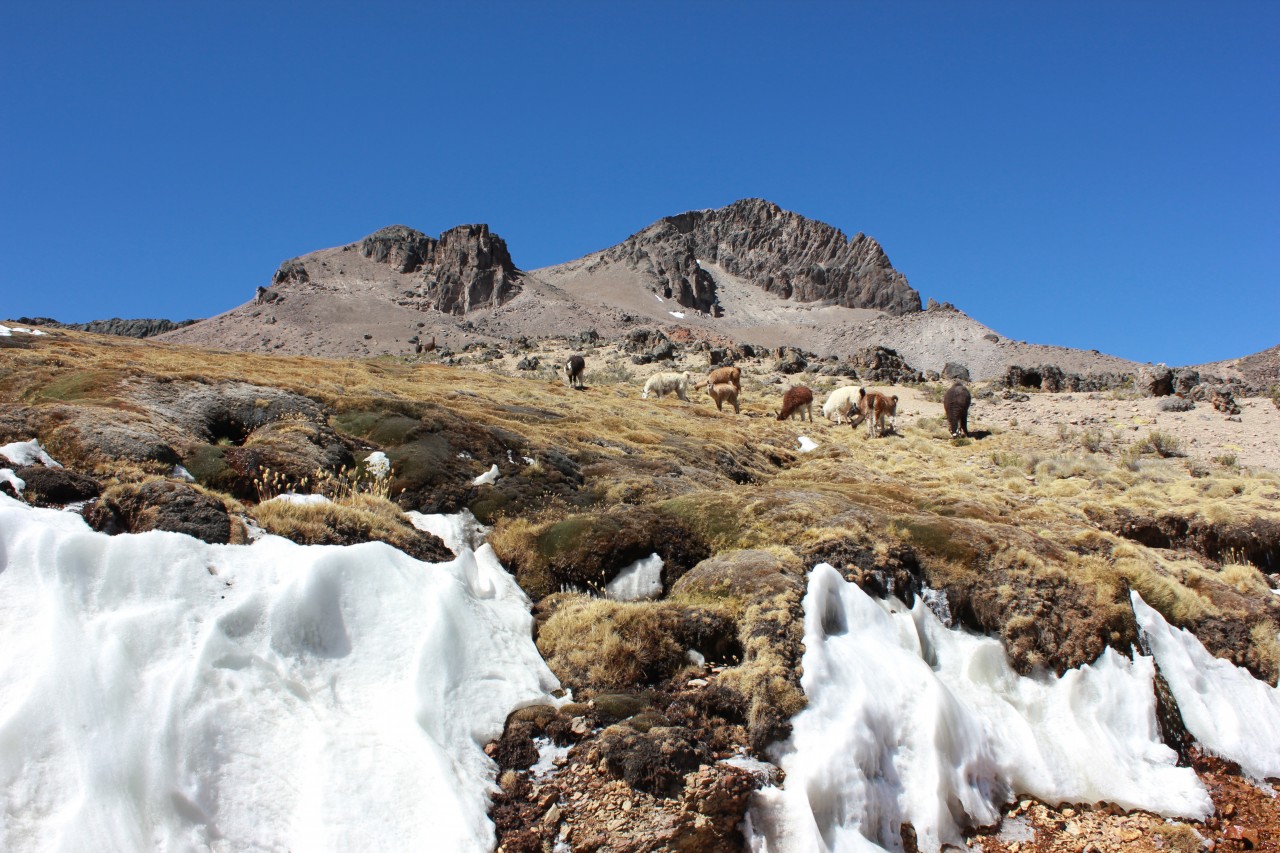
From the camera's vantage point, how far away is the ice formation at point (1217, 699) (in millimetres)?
7211

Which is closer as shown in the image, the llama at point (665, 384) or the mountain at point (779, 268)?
the llama at point (665, 384)

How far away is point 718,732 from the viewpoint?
577cm

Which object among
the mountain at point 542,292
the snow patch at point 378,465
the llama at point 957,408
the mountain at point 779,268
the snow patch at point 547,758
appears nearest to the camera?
the snow patch at point 547,758

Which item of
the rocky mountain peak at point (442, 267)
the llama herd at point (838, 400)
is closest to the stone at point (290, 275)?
the rocky mountain peak at point (442, 267)

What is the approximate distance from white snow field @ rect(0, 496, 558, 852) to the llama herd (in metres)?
21.3

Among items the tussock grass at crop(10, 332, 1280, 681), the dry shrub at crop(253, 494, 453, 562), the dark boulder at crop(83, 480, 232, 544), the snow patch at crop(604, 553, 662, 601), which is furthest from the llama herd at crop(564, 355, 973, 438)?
the dark boulder at crop(83, 480, 232, 544)

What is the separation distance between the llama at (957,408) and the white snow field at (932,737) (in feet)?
61.4

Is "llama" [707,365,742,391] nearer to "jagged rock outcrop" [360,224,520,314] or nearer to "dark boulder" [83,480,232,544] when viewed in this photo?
"dark boulder" [83,480,232,544]

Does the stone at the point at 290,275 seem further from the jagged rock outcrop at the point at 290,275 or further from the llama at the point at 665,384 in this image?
the llama at the point at 665,384

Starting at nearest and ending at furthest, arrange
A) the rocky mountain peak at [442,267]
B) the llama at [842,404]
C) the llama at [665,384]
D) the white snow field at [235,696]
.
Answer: the white snow field at [235,696] < the llama at [842,404] < the llama at [665,384] < the rocky mountain peak at [442,267]

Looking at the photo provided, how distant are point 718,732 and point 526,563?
350 cm

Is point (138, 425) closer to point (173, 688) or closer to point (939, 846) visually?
point (173, 688)

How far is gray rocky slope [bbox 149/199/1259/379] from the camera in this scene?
10188cm

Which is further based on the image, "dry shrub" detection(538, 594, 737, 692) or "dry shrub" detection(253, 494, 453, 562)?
"dry shrub" detection(253, 494, 453, 562)
